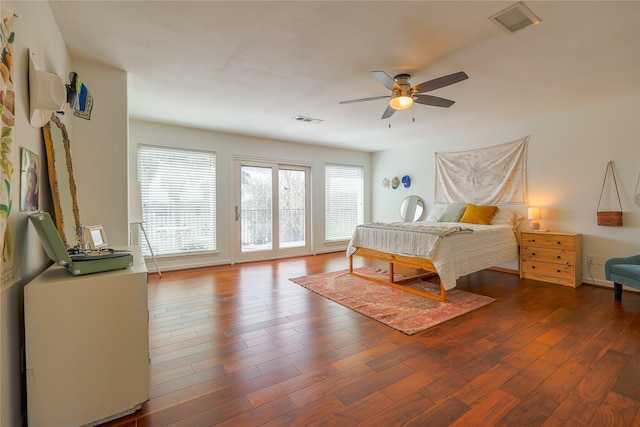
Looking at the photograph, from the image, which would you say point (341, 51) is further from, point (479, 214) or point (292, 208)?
point (292, 208)

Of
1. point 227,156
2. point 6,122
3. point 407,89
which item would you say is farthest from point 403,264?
point 227,156

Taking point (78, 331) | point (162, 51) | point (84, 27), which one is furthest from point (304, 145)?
point (78, 331)

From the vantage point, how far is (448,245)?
308cm

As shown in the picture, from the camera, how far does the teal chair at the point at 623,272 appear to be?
283 centimetres

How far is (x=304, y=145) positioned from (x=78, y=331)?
506 cm

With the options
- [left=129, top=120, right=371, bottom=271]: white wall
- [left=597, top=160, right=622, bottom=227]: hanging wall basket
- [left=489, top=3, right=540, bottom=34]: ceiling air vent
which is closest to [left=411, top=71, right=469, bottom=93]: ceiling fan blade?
[left=489, top=3, right=540, bottom=34]: ceiling air vent

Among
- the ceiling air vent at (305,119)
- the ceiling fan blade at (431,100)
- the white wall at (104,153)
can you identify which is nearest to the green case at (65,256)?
the white wall at (104,153)

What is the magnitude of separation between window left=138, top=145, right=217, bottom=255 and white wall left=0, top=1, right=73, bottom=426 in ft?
9.39

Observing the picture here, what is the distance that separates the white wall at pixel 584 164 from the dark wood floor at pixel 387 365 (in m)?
0.92

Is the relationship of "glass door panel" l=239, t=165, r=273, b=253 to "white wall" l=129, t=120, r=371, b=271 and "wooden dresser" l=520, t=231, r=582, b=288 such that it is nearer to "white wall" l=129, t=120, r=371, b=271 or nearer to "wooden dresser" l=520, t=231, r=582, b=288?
"white wall" l=129, t=120, r=371, b=271

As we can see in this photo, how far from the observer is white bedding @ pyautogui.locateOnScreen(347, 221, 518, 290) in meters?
3.06

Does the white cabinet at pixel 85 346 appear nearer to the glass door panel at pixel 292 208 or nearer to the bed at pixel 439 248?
the bed at pixel 439 248

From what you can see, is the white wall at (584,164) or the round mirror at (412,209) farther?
the round mirror at (412,209)

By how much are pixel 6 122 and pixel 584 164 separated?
5502 millimetres
